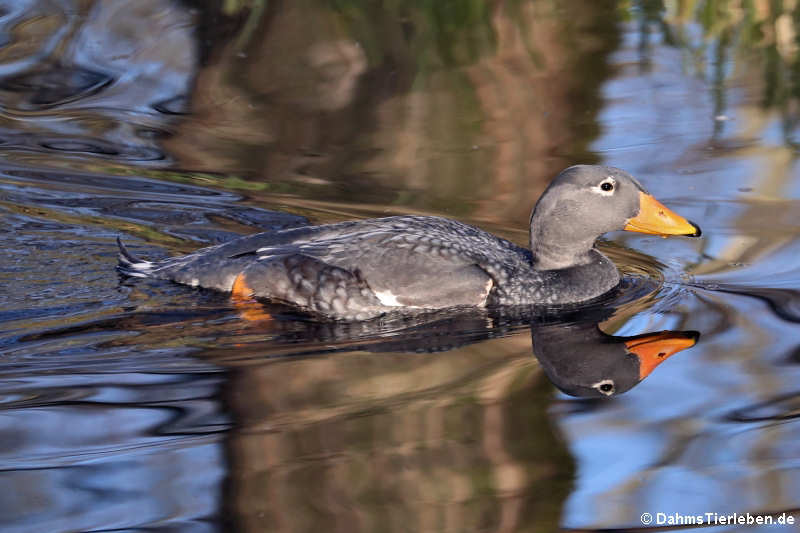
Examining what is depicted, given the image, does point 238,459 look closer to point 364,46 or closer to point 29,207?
point 29,207

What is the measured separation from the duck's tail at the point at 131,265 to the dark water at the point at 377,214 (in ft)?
0.51

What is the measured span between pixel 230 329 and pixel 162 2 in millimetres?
7094

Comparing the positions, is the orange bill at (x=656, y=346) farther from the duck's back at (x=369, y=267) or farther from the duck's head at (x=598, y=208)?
the duck's back at (x=369, y=267)

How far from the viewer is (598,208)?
670cm

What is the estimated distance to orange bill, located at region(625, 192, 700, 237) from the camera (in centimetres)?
661

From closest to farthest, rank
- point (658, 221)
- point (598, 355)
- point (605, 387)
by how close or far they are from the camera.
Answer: point (605, 387)
point (598, 355)
point (658, 221)

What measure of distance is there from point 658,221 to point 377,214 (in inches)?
81.3

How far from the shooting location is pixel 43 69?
36.3 feet

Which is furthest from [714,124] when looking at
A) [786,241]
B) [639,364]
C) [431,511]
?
[431,511]

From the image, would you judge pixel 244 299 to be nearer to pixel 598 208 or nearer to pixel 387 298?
pixel 387 298

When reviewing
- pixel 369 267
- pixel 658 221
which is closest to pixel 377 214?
pixel 369 267

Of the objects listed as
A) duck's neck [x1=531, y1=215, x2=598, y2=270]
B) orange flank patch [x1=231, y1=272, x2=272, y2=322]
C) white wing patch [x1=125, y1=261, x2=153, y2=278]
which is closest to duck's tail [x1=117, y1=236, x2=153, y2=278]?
white wing patch [x1=125, y1=261, x2=153, y2=278]

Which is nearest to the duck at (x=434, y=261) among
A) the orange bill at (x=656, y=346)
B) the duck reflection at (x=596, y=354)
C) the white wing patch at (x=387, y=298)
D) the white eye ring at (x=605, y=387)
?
the white wing patch at (x=387, y=298)

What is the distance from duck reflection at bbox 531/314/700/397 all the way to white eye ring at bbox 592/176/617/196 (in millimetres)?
825
